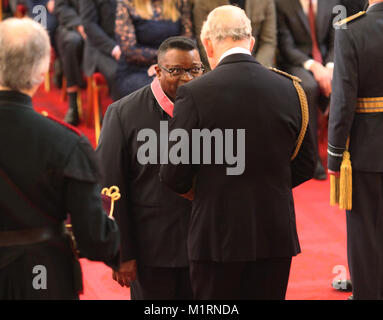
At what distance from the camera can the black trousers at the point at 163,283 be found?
2.79 metres

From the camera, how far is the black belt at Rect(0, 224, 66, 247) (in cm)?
210

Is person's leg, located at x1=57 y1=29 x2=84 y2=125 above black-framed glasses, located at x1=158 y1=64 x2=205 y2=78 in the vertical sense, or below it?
below

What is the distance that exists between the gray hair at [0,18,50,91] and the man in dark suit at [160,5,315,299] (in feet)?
1.85

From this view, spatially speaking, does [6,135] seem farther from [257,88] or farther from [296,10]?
[296,10]

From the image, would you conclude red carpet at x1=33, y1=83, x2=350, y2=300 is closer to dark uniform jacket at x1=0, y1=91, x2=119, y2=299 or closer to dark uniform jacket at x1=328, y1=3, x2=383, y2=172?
dark uniform jacket at x1=328, y1=3, x2=383, y2=172

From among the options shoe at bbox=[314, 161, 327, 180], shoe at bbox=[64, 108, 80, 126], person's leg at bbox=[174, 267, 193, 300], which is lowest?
shoe at bbox=[314, 161, 327, 180]

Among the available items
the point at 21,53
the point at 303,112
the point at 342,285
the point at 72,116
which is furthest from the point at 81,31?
the point at 21,53

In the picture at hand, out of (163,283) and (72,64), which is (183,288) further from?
(72,64)

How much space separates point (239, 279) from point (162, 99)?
73cm

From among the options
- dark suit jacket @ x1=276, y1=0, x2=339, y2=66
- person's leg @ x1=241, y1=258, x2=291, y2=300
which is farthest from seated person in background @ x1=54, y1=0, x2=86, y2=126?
person's leg @ x1=241, y1=258, x2=291, y2=300

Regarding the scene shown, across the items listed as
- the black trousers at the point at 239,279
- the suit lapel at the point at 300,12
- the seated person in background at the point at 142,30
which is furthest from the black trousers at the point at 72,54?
the black trousers at the point at 239,279

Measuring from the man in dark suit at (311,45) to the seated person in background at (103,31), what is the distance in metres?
1.30

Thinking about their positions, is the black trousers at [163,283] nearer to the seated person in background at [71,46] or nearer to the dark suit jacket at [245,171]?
the dark suit jacket at [245,171]

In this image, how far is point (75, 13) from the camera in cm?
639
